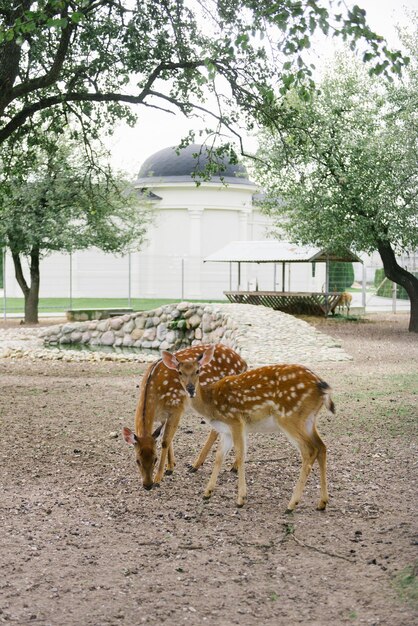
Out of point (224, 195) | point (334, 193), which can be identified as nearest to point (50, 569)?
point (334, 193)

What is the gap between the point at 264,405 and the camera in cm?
525

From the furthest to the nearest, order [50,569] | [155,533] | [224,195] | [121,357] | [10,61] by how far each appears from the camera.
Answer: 1. [224,195]
2. [121,357]
3. [10,61]
4. [155,533]
5. [50,569]

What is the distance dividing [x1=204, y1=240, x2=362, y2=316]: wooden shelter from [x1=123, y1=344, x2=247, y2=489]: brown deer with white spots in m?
20.0

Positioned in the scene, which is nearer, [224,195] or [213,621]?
[213,621]

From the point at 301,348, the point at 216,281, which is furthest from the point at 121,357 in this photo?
the point at 216,281

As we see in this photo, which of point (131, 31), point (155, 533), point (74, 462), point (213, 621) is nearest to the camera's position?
point (213, 621)

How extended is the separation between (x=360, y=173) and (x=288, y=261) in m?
9.10

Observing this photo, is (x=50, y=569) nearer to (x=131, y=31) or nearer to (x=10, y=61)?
(x=10, y=61)

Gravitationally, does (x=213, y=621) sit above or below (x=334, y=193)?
below

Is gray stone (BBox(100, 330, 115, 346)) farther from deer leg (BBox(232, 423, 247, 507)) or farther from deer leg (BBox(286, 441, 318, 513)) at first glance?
deer leg (BBox(286, 441, 318, 513))

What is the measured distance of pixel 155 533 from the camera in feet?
16.2

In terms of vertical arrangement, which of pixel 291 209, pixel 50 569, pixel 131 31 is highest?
pixel 131 31

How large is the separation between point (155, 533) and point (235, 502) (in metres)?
0.78

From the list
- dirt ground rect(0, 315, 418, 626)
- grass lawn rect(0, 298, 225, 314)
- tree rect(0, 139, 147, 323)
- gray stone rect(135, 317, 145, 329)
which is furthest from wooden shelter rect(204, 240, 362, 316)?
dirt ground rect(0, 315, 418, 626)
